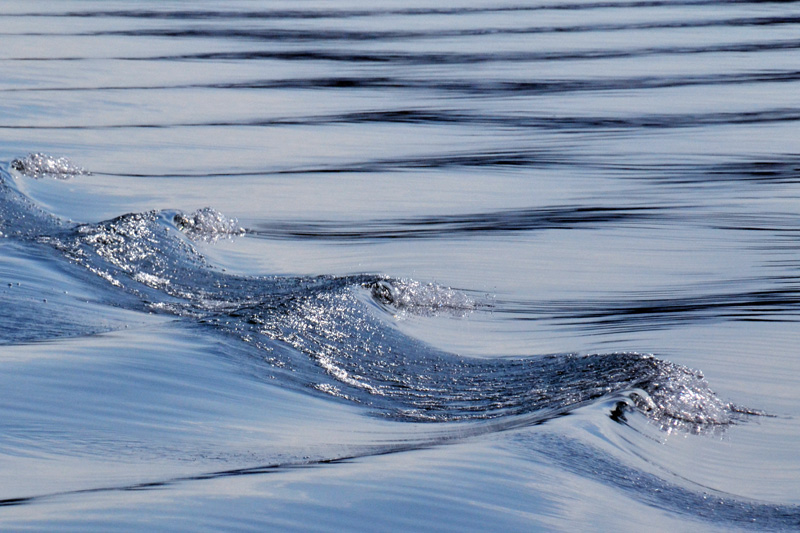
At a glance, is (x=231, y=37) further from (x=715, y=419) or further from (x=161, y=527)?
(x=161, y=527)

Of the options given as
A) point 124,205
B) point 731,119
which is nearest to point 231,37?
point 731,119

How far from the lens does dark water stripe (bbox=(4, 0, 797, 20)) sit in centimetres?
1295

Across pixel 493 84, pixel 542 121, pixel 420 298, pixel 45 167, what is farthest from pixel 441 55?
pixel 420 298

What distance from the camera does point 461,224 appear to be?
4.82 m

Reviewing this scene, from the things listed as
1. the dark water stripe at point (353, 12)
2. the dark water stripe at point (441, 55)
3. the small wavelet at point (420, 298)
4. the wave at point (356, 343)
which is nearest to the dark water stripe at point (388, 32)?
the dark water stripe at point (441, 55)

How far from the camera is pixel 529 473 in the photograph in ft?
6.88

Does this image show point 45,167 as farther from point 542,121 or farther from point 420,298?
point 542,121

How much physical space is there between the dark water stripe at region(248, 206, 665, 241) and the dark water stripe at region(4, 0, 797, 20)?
27.6 feet

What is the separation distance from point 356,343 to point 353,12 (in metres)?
10.7

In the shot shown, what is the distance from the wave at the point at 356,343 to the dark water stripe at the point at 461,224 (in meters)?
0.40

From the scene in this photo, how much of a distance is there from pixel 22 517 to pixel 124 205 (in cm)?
343

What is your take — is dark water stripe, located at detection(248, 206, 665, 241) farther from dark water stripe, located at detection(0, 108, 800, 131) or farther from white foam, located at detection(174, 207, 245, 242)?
dark water stripe, located at detection(0, 108, 800, 131)

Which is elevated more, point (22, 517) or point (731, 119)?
point (731, 119)

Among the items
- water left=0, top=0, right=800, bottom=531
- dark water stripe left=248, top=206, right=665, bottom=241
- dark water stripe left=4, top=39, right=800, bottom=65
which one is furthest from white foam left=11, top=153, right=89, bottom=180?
dark water stripe left=4, top=39, right=800, bottom=65
